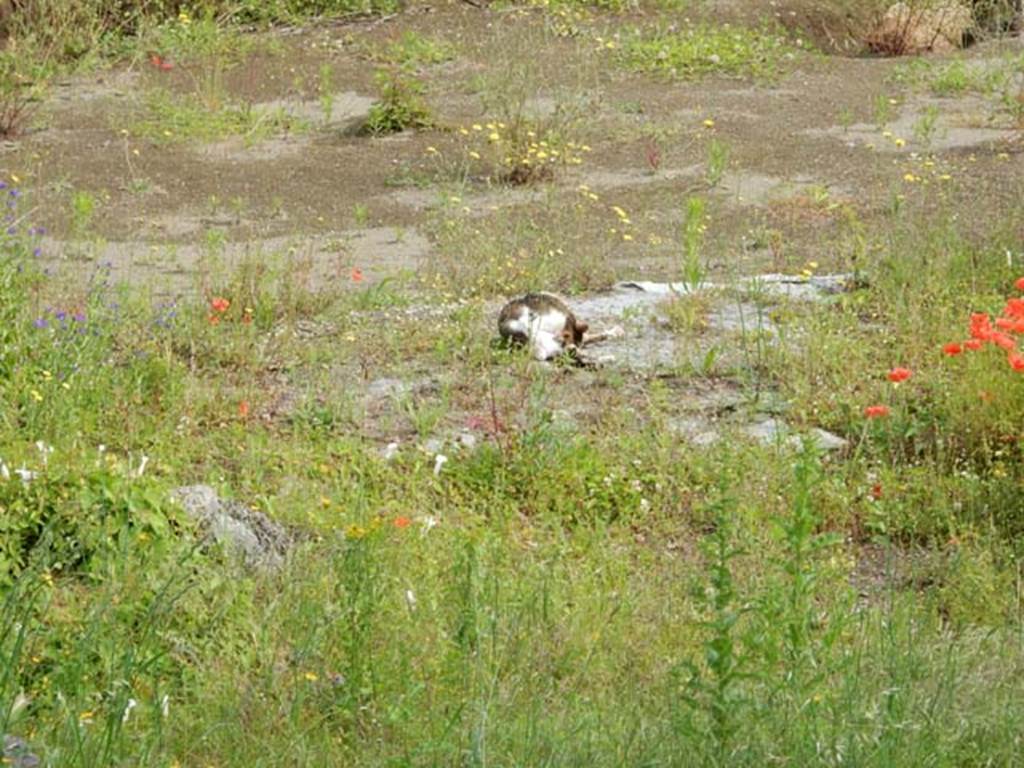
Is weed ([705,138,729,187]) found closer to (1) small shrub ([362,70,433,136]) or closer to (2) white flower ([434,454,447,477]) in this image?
(1) small shrub ([362,70,433,136])

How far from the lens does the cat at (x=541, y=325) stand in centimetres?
671

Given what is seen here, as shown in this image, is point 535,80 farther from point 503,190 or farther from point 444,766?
point 444,766

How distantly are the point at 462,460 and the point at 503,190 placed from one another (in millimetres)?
3985

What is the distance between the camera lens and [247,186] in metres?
9.82

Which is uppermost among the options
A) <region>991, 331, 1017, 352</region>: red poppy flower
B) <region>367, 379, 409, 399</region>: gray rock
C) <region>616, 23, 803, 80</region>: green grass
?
<region>991, 331, 1017, 352</region>: red poppy flower

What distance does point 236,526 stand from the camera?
15.9ft

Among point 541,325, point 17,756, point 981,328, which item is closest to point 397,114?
point 541,325

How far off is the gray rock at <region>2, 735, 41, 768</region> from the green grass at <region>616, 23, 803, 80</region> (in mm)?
10020

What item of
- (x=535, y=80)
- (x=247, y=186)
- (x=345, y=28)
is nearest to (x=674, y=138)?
(x=535, y=80)

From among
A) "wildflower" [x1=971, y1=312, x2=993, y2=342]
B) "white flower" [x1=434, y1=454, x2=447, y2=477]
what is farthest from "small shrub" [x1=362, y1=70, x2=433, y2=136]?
"wildflower" [x1=971, y1=312, x2=993, y2=342]

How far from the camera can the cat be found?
6711 mm

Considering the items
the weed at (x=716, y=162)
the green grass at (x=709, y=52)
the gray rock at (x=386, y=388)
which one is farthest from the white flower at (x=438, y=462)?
the green grass at (x=709, y=52)

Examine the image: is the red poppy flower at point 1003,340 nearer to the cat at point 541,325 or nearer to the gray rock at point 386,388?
the cat at point 541,325

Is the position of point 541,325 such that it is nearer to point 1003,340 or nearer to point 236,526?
point 1003,340
